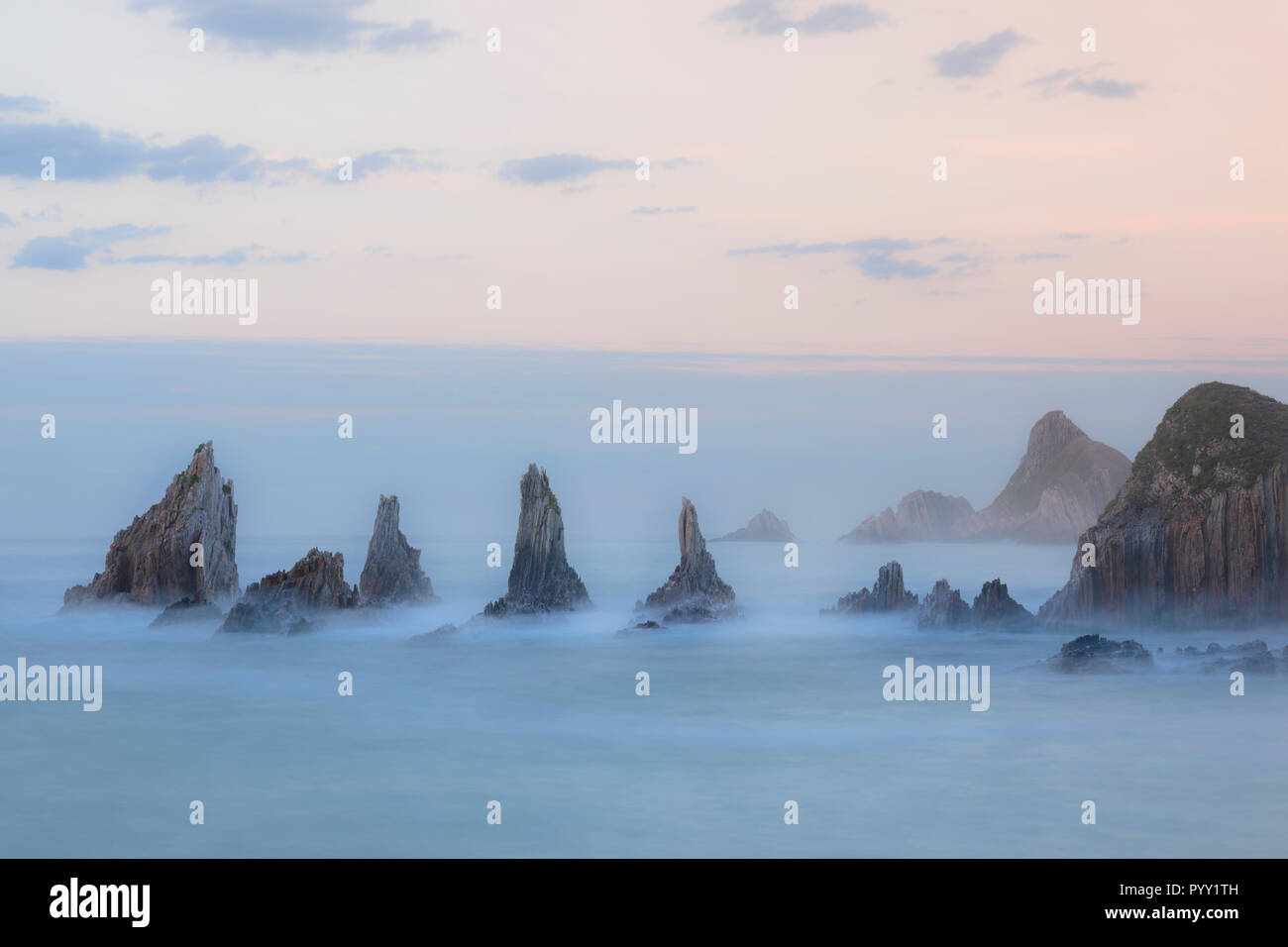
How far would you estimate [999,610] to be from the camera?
65750mm

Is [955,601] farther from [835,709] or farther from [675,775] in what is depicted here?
[675,775]

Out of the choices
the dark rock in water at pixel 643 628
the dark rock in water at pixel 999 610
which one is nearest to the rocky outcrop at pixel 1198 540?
the dark rock in water at pixel 999 610

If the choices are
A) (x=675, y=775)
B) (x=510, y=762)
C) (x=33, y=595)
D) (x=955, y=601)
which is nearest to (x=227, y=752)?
(x=510, y=762)

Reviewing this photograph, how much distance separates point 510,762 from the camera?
44.8 meters

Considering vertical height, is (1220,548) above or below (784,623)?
above

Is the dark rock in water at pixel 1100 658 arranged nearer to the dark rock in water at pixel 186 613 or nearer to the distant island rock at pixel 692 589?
the distant island rock at pixel 692 589

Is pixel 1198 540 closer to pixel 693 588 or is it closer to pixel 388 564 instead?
pixel 693 588

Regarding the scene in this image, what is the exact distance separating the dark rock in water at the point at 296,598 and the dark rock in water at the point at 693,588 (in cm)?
1865

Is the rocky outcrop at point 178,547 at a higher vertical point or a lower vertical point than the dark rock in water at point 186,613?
higher

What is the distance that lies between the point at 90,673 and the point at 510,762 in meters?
29.0

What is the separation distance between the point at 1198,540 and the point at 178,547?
193ft

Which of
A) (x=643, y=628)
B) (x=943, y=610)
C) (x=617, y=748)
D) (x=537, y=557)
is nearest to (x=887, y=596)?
(x=943, y=610)

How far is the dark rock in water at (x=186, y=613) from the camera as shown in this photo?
71.4m

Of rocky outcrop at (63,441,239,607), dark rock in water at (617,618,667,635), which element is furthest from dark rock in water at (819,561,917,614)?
rocky outcrop at (63,441,239,607)
